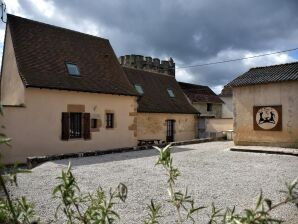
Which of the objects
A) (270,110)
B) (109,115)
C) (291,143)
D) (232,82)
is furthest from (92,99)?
(291,143)

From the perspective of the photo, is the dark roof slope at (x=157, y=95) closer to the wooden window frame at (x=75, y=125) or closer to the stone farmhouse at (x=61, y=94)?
the stone farmhouse at (x=61, y=94)

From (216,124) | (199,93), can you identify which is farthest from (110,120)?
(199,93)

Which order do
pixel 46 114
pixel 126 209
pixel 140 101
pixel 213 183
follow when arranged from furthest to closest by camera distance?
pixel 140 101, pixel 46 114, pixel 213 183, pixel 126 209

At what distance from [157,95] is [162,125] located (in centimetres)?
279

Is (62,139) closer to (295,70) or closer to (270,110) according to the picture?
(270,110)

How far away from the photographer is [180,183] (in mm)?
8914

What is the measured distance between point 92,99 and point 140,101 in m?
6.12

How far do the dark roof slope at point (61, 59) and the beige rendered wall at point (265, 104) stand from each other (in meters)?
6.02

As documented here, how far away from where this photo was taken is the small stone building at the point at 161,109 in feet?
73.0

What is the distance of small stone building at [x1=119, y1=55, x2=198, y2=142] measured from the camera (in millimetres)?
22250

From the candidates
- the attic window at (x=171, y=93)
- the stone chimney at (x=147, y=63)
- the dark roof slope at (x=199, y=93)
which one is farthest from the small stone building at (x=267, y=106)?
the stone chimney at (x=147, y=63)

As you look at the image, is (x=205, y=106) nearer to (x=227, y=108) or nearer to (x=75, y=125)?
(x=227, y=108)

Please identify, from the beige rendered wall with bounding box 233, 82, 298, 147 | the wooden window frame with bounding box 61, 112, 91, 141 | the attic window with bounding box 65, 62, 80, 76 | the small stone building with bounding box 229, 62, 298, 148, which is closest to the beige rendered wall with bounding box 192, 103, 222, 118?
the small stone building with bounding box 229, 62, 298, 148

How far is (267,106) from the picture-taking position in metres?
16.2
